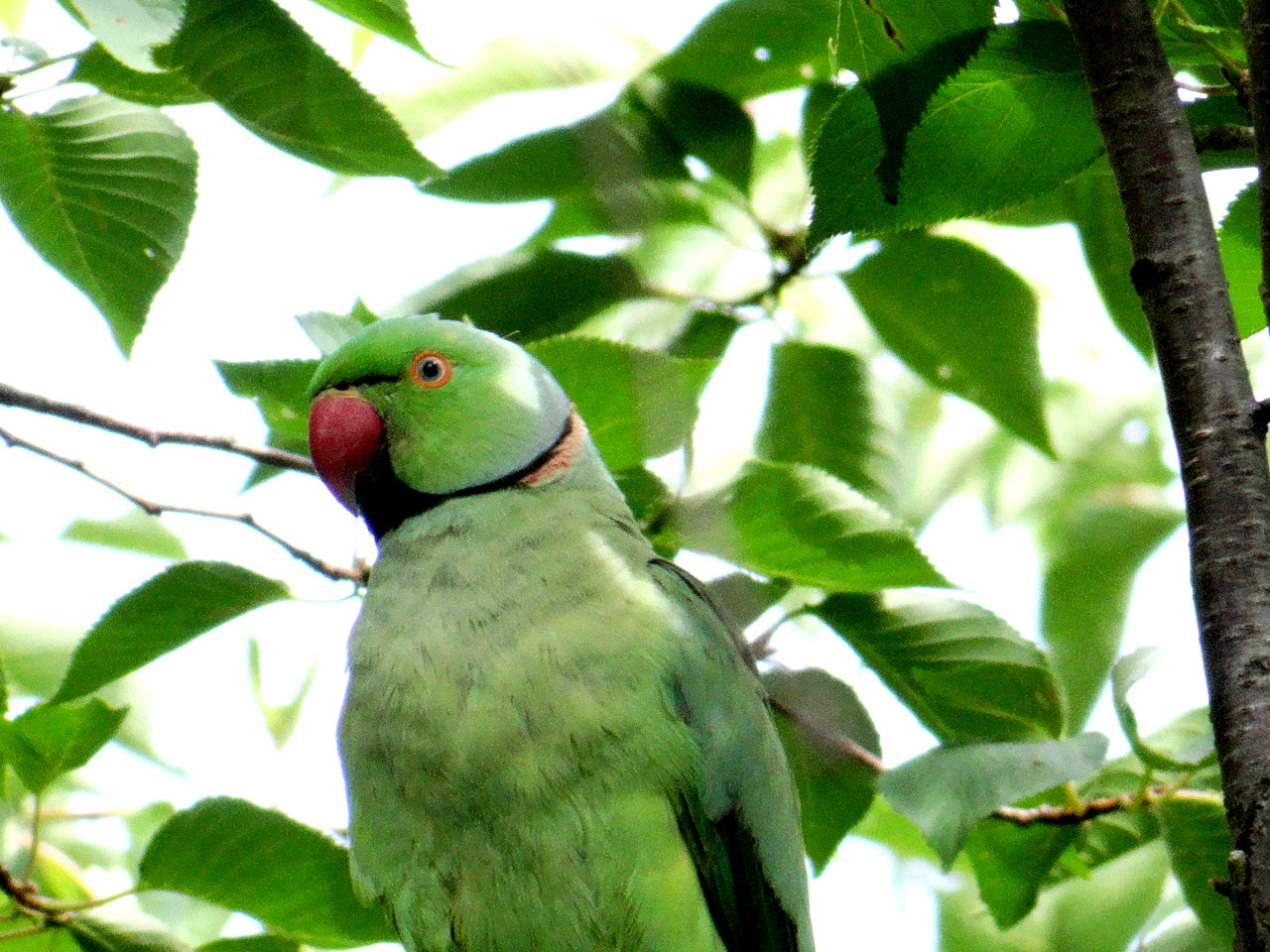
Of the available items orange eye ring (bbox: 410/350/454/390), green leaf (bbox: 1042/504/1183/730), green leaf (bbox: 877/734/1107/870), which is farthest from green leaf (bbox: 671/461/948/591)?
green leaf (bbox: 1042/504/1183/730)

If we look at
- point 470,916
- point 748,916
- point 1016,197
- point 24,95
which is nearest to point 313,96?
point 24,95

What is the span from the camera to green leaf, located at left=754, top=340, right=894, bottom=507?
10.0ft

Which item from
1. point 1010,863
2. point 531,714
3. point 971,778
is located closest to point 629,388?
point 531,714

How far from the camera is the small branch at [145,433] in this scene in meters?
2.49

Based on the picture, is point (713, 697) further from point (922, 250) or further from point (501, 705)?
point (922, 250)

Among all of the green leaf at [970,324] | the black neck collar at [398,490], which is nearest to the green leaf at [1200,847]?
the green leaf at [970,324]

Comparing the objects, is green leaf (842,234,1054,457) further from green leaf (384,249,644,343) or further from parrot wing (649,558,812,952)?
parrot wing (649,558,812,952)

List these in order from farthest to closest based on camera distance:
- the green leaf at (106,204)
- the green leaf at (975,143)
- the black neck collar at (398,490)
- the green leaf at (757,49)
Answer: the green leaf at (757,49) → the black neck collar at (398,490) → the green leaf at (106,204) → the green leaf at (975,143)

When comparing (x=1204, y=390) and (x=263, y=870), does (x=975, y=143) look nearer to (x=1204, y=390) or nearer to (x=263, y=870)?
(x=1204, y=390)

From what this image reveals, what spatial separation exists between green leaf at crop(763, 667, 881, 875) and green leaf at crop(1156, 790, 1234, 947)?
586mm

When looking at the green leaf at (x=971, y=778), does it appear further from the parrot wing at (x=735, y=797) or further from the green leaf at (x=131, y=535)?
the green leaf at (x=131, y=535)

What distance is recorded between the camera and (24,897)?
8.81 feet

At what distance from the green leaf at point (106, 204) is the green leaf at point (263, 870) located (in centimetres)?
92

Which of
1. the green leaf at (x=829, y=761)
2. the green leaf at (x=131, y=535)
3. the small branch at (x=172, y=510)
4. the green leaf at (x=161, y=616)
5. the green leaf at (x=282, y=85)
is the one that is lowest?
the green leaf at (x=829, y=761)
